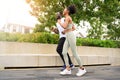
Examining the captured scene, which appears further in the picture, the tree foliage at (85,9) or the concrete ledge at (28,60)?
the tree foliage at (85,9)

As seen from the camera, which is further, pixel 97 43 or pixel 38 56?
pixel 97 43

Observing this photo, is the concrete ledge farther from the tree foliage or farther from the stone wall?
the tree foliage

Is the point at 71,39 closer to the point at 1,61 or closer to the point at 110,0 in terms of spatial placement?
the point at 1,61

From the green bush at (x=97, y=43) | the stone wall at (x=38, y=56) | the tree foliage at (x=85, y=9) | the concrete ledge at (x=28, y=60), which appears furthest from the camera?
the tree foliage at (x=85, y=9)

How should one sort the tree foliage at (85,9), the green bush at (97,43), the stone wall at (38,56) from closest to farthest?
the stone wall at (38,56) → the green bush at (97,43) → the tree foliage at (85,9)

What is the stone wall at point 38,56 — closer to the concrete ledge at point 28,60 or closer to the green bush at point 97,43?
the concrete ledge at point 28,60

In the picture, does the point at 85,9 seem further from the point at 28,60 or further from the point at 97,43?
the point at 28,60

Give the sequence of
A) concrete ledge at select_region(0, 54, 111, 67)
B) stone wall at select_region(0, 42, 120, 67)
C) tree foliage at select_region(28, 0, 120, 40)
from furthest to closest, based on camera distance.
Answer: tree foliage at select_region(28, 0, 120, 40) → stone wall at select_region(0, 42, 120, 67) → concrete ledge at select_region(0, 54, 111, 67)

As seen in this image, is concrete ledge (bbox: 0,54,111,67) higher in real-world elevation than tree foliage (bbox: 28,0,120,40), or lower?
lower

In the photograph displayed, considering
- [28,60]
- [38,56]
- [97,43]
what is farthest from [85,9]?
[28,60]

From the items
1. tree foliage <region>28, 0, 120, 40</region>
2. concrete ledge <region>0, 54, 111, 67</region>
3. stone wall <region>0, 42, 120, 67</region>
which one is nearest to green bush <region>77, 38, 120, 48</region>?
stone wall <region>0, 42, 120, 67</region>

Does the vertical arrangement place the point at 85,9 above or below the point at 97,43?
above

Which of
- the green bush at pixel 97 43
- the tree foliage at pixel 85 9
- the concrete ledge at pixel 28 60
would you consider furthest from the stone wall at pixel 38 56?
the tree foliage at pixel 85 9

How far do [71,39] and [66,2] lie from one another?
31.0 feet
